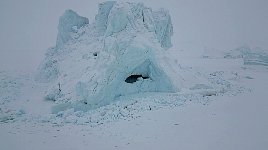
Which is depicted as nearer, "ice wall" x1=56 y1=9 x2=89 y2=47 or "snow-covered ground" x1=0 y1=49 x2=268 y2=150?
"snow-covered ground" x1=0 y1=49 x2=268 y2=150

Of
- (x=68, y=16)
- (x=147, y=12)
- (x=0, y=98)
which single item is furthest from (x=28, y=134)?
(x=68, y=16)

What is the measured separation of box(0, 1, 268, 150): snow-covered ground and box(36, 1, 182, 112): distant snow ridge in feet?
0.17

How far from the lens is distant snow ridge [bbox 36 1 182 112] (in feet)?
31.3

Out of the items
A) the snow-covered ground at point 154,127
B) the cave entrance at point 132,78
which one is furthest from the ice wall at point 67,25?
the snow-covered ground at point 154,127

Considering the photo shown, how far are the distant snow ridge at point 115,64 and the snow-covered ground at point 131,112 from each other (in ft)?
0.17

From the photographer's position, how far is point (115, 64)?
398 inches

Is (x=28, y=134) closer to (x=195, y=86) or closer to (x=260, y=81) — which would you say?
(x=195, y=86)

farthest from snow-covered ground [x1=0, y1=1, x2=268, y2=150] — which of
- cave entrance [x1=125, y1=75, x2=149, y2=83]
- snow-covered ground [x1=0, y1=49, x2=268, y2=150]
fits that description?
cave entrance [x1=125, y1=75, x2=149, y2=83]

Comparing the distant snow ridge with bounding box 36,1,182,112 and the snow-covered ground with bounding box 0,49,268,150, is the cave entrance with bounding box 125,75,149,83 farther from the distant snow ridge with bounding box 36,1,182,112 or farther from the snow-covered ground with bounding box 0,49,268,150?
the snow-covered ground with bounding box 0,49,268,150

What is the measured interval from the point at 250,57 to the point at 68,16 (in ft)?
46.2

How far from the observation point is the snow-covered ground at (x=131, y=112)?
6984mm

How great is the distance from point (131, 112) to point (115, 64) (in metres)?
2.02

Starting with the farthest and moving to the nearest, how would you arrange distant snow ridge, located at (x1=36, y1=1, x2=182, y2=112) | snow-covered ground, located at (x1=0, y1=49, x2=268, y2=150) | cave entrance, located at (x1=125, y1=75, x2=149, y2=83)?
cave entrance, located at (x1=125, y1=75, x2=149, y2=83) → distant snow ridge, located at (x1=36, y1=1, x2=182, y2=112) → snow-covered ground, located at (x1=0, y1=49, x2=268, y2=150)

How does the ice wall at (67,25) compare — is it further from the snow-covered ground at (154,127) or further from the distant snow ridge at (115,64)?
the snow-covered ground at (154,127)
